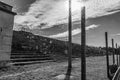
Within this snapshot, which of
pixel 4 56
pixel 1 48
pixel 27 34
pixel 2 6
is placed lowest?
pixel 4 56

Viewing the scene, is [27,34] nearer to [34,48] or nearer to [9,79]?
[34,48]

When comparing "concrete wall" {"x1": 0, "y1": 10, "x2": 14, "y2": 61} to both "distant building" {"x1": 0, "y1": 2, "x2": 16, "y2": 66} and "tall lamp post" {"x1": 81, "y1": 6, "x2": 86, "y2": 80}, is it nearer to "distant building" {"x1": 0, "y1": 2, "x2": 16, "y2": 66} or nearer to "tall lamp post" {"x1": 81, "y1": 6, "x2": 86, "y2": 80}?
"distant building" {"x1": 0, "y1": 2, "x2": 16, "y2": 66}

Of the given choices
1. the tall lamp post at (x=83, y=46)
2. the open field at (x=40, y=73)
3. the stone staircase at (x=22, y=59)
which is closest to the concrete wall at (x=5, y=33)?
the open field at (x=40, y=73)

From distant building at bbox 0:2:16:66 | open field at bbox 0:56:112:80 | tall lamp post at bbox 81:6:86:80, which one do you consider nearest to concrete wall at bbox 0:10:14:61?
distant building at bbox 0:2:16:66

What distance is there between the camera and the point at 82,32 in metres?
3.86

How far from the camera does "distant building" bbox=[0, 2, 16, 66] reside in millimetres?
7988

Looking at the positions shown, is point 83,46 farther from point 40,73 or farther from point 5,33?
point 5,33

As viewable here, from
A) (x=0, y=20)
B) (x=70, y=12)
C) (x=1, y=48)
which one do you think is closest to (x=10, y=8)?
(x=0, y=20)

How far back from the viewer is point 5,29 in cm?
825

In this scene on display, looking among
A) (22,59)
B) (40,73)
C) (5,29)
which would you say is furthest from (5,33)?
(40,73)

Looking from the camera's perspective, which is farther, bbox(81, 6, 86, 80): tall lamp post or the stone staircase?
the stone staircase

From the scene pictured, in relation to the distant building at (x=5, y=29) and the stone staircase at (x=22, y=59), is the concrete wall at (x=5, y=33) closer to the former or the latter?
the distant building at (x=5, y=29)

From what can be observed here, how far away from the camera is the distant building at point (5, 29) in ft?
26.2

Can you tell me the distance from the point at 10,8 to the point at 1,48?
3.25m
